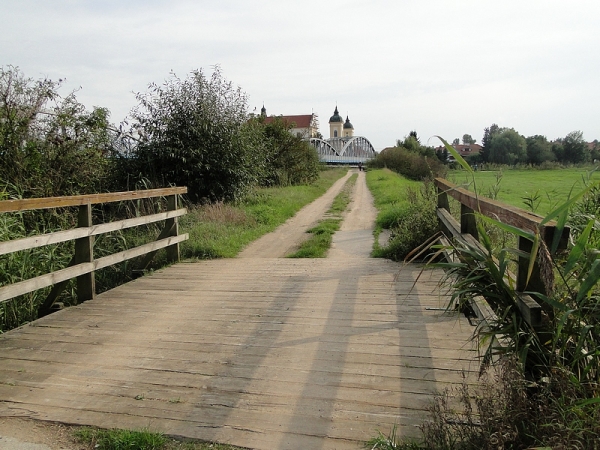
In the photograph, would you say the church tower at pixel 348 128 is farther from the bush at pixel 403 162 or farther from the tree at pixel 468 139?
the bush at pixel 403 162

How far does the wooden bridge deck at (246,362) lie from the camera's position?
285 centimetres

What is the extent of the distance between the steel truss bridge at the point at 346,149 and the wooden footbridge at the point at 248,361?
53.0 metres

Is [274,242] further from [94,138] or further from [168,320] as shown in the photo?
[168,320]

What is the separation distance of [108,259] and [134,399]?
113 inches

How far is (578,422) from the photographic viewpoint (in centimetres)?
193

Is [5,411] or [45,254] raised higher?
[45,254]

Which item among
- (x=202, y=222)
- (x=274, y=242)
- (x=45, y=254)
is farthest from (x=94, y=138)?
(x=45, y=254)

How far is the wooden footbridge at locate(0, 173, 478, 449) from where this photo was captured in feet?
9.35

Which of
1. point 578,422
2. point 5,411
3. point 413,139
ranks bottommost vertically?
point 5,411

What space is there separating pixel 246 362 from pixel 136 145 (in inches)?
430

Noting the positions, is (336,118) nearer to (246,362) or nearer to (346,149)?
(346,149)

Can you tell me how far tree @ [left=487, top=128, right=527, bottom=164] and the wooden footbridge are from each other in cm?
8714

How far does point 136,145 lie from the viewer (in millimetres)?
13406

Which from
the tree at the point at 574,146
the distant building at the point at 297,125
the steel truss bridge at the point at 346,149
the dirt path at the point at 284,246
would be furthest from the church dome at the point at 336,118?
the dirt path at the point at 284,246
